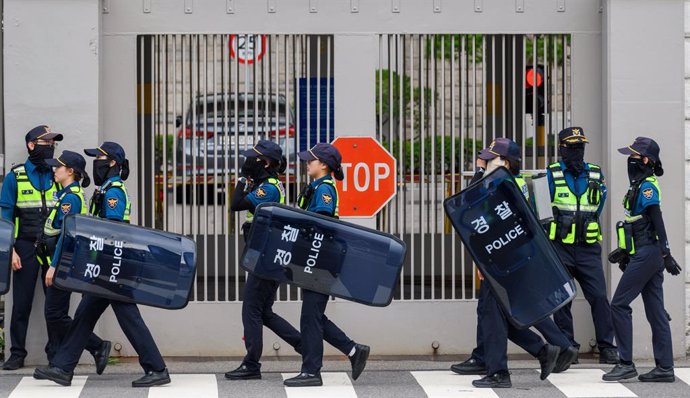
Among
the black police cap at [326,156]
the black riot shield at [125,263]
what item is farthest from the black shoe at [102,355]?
the black police cap at [326,156]

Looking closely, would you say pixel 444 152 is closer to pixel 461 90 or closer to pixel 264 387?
pixel 461 90

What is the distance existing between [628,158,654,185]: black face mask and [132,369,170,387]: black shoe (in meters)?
3.87

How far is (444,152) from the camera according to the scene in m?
12.8

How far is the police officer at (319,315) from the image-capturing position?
35.9ft

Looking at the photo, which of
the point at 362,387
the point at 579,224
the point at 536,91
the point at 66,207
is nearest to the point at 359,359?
the point at 362,387

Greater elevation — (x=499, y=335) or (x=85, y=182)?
(x=85, y=182)

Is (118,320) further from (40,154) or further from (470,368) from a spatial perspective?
(470,368)

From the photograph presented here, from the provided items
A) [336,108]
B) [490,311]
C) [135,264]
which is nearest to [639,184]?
[490,311]

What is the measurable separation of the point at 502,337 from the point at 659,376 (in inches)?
51.2

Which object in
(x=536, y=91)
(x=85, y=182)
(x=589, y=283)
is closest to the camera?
(x=85, y=182)

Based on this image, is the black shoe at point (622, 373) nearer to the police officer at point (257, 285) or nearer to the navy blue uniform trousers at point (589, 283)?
the navy blue uniform trousers at point (589, 283)

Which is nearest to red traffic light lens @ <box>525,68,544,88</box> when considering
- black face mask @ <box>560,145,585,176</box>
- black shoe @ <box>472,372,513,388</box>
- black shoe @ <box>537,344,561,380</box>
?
black face mask @ <box>560,145,585,176</box>

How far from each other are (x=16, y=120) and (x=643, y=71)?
5315 mm

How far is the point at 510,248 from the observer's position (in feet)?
35.9
